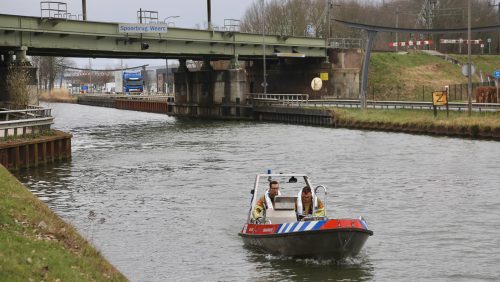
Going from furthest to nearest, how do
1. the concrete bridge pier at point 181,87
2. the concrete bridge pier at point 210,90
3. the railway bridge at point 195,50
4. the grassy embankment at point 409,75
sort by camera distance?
the grassy embankment at point 409,75 → the concrete bridge pier at point 181,87 → the concrete bridge pier at point 210,90 → the railway bridge at point 195,50

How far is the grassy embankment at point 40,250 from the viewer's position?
13.6 metres

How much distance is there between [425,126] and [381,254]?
134 feet

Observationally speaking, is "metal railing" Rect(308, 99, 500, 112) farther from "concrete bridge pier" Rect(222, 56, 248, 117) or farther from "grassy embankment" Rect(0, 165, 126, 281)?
"grassy embankment" Rect(0, 165, 126, 281)

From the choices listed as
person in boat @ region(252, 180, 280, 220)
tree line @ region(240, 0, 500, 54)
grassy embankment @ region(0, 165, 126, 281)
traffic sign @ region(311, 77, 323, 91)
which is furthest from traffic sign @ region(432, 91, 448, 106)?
tree line @ region(240, 0, 500, 54)

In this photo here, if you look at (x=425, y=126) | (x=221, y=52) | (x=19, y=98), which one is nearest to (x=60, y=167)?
(x=19, y=98)

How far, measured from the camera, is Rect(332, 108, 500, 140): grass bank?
55.4 m

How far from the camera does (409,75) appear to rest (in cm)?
10700

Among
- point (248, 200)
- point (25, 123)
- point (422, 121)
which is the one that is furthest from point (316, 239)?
point (422, 121)

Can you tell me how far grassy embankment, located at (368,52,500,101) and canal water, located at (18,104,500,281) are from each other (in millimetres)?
46162

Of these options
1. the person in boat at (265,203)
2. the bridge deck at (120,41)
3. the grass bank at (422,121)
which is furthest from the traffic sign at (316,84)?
the person in boat at (265,203)

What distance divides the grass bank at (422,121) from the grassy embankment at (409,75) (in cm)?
3091

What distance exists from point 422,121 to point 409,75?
46.5m

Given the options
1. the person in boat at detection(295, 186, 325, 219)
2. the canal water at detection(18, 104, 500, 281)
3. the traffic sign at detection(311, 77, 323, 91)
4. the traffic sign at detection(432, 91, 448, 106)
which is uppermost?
the traffic sign at detection(311, 77, 323, 91)

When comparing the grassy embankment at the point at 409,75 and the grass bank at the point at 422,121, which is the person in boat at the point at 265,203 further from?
the grassy embankment at the point at 409,75
